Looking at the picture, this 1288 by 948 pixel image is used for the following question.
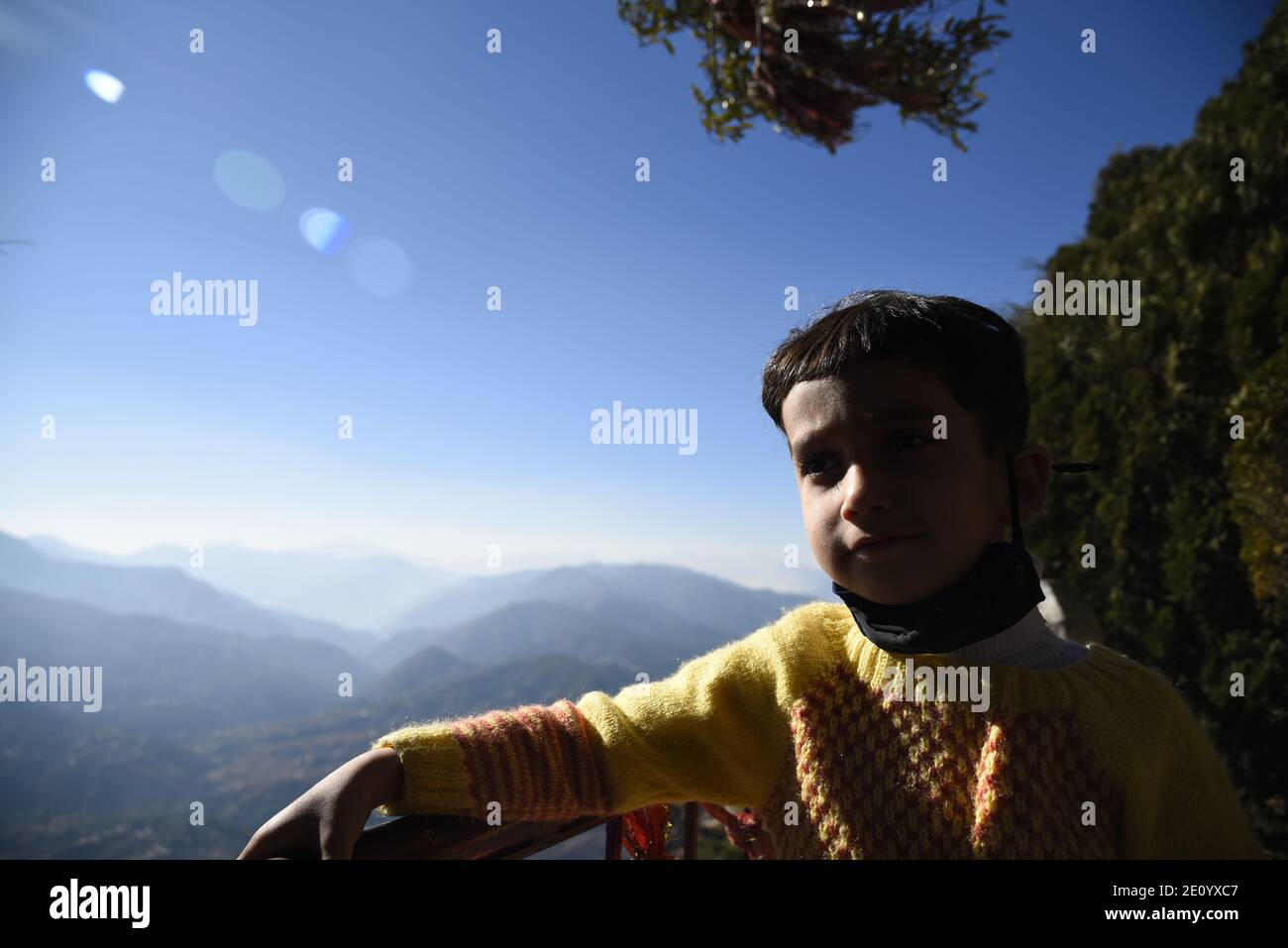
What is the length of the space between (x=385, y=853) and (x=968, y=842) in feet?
3.13

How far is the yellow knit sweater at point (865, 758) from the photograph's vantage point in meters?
1.09

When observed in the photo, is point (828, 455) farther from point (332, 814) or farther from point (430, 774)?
point (332, 814)

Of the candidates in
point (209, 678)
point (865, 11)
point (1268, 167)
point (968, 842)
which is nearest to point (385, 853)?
point (968, 842)

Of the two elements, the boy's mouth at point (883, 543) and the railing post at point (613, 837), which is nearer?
the boy's mouth at point (883, 543)

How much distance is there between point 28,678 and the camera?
9.62 ft

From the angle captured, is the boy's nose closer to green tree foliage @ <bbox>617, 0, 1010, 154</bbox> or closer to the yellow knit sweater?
the yellow knit sweater

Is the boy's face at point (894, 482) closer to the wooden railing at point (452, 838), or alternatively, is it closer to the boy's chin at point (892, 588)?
the boy's chin at point (892, 588)

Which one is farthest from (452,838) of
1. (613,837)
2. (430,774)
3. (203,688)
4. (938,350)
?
(203,688)

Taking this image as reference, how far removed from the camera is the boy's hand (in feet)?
3.23

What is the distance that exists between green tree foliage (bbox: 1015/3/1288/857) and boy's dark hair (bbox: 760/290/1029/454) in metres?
3.25

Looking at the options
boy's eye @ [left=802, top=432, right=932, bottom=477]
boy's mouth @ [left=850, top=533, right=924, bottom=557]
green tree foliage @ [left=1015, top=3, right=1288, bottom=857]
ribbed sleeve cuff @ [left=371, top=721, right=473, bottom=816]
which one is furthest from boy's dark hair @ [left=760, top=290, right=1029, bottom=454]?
green tree foliage @ [left=1015, top=3, right=1288, bottom=857]

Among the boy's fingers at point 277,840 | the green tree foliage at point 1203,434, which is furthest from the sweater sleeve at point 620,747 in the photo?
the green tree foliage at point 1203,434

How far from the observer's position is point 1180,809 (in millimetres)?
1105

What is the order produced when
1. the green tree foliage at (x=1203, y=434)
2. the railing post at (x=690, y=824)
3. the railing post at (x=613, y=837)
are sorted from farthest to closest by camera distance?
the green tree foliage at (x=1203, y=434) < the railing post at (x=690, y=824) < the railing post at (x=613, y=837)
